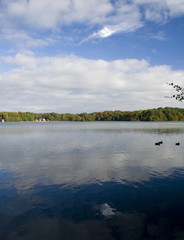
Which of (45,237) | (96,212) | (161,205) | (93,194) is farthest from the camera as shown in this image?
(93,194)

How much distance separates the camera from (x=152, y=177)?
60.9ft

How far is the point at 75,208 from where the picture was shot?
12422mm

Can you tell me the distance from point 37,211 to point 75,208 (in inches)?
93.8

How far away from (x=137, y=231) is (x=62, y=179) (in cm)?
979

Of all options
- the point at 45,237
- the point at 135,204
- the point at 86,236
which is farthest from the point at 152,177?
the point at 45,237

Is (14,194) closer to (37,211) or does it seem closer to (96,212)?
(37,211)


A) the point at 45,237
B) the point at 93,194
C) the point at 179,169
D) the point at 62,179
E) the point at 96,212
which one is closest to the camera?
the point at 45,237

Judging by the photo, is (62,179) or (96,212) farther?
A: (62,179)

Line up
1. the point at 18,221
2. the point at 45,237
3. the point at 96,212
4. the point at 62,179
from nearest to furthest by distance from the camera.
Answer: the point at 45,237, the point at 18,221, the point at 96,212, the point at 62,179

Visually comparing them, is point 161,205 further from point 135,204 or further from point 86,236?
point 86,236

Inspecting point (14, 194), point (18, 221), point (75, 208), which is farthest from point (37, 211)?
point (14, 194)

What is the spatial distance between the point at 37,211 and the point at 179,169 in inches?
636

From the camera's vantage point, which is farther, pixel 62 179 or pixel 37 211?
pixel 62 179

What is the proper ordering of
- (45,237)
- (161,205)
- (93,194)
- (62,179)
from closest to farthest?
(45,237), (161,205), (93,194), (62,179)
